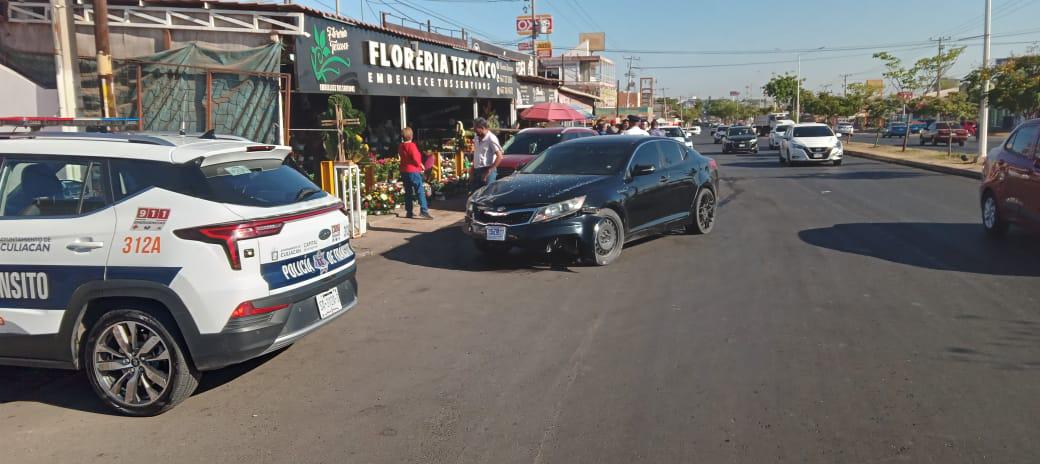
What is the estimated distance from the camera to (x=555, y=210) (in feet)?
29.5

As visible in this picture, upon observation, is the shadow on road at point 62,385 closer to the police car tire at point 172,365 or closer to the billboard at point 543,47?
the police car tire at point 172,365

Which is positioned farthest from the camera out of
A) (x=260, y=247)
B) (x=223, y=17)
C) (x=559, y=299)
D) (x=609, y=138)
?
(x=223, y=17)

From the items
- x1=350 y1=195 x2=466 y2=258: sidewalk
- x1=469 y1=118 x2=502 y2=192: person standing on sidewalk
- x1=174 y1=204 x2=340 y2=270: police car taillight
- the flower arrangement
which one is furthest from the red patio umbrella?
x1=174 y1=204 x2=340 y2=270: police car taillight

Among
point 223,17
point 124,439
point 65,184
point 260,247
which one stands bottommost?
point 124,439

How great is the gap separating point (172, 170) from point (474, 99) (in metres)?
22.3

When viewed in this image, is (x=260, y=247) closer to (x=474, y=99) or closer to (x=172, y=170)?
(x=172, y=170)

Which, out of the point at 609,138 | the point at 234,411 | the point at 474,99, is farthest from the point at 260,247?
the point at 474,99

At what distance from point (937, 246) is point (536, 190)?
512 cm

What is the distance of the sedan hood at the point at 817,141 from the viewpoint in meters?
27.0

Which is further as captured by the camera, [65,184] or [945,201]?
[945,201]

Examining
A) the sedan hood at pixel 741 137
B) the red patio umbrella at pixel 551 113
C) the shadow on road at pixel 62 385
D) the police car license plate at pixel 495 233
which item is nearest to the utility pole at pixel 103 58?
the shadow on road at pixel 62 385

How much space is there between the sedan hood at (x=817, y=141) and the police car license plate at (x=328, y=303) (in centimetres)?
2435

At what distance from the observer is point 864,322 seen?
21.5 feet

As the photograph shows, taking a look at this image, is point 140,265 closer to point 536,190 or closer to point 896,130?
point 536,190
